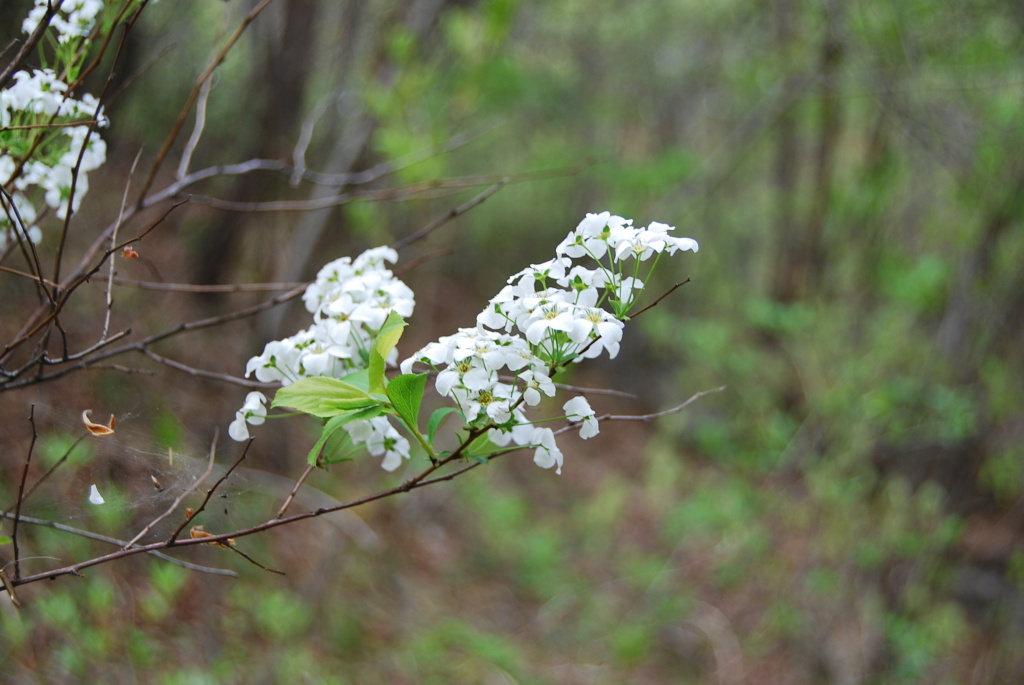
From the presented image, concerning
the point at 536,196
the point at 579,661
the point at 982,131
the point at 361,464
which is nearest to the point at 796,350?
the point at 982,131

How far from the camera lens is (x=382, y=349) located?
119 centimetres

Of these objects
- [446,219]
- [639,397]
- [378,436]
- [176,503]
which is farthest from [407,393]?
[639,397]

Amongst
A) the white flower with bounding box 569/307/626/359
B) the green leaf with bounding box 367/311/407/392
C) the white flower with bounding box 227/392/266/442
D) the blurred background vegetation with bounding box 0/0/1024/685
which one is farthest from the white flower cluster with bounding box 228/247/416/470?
the blurred background vegetation with bounding box 0/0/1024/685

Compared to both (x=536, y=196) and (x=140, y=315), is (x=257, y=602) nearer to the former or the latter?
(x=140, y=315)

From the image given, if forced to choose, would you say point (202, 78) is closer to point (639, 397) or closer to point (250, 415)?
point (250, 415)

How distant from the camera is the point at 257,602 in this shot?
12.6 ft

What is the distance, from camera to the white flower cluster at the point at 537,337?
42.4 inches

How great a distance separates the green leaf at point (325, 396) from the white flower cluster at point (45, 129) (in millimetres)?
528

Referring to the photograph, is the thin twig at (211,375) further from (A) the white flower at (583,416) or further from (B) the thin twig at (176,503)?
(A) the white flower at (583,416)

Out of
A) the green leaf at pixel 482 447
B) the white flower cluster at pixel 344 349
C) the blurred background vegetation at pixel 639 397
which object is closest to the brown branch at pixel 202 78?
the white flower cluster at pixel 344 349

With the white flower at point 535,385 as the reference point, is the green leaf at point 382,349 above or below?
above

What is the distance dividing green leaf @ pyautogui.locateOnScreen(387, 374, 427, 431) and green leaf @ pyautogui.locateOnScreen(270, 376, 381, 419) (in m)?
0.05

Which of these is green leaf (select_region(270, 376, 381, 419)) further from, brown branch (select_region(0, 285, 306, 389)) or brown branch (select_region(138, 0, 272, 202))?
brown branch (select_region(138, 0, 272, 202))

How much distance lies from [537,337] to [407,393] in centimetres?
24
